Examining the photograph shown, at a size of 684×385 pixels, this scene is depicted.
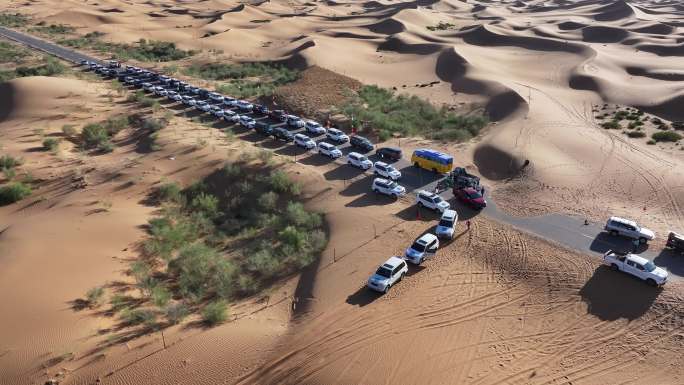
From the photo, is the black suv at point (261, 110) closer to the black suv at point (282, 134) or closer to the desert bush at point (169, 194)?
the black suv at point (282, 134)

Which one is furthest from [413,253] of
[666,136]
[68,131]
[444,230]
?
[68,131]

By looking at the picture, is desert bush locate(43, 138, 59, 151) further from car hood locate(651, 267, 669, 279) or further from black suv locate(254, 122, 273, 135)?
car hood locate(651, 267, 669, 279)

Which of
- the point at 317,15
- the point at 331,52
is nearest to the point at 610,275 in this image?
the point at 331,52

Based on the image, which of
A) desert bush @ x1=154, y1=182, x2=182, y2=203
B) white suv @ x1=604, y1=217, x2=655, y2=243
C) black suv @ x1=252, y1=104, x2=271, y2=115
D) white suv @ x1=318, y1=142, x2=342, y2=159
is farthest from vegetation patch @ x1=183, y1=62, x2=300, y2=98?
white suv @ x1=604, y1=217, x2=655, y2=243

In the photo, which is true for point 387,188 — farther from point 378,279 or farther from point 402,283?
point 378,279

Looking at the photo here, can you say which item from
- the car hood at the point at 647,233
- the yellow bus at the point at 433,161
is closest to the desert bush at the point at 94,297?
the yellow bus at the point at 433,161

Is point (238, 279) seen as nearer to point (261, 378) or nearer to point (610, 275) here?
point (261, 378)
